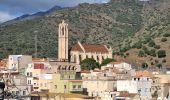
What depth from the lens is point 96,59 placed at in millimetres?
95375

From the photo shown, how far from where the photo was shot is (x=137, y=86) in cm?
5512

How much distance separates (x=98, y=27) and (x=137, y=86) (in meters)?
93.1

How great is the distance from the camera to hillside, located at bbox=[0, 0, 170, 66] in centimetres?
12256

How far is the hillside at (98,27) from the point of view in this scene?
122562 mm

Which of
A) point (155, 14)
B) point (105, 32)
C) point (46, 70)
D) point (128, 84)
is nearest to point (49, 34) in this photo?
point (105, 32)

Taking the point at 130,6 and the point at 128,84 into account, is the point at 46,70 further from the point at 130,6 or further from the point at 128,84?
the point at 130,6

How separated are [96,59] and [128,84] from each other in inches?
1561

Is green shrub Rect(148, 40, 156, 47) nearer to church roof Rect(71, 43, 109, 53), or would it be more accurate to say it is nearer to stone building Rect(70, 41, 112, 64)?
stone building Rect(70, 41, 112, 64)

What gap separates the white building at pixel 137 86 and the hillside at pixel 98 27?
2005 inches

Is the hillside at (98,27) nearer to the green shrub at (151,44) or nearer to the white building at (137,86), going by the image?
the green shrub at (151,44)

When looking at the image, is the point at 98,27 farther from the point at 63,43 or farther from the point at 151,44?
the point at 63,43

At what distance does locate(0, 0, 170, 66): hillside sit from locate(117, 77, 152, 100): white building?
167ft

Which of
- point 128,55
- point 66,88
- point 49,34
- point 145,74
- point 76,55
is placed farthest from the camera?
point 49,34

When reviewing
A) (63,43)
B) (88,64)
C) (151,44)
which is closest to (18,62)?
(88,64)
